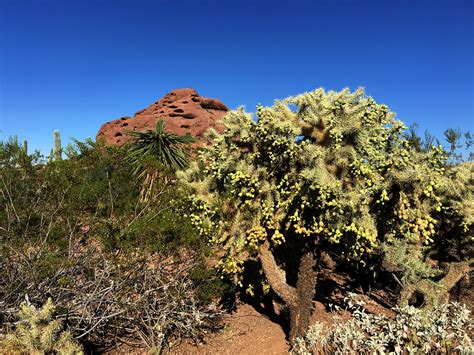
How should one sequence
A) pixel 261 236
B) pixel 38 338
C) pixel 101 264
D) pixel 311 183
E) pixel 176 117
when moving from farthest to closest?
pixel 176 117 < pixel 101 264 < pixel 261 236 < pixel 311 183 < pixel 38 338

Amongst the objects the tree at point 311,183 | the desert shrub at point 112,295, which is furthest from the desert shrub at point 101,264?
the tree at point 311,183

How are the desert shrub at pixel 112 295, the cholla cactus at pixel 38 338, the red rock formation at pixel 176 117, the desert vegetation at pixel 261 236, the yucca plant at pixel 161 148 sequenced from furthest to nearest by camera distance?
the red rock formation at pixel 176 117 → the yucca plant at pixel 161 148 → the desert shrub at pixel 112 295 → the desert vegetation at pixel 261 236 → the cholla cactus at pixel 38 338

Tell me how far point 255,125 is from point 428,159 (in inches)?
97.0

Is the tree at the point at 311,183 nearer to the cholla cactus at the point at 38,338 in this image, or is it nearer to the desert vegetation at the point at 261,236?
the desert vegetation at the point at 261,236

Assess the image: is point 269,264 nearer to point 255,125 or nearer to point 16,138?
point 255,125

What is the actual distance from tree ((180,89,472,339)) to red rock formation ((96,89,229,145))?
15246 millimetres

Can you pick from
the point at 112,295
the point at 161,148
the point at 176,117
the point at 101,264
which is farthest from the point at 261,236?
the point at 176,117

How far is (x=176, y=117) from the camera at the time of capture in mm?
22797

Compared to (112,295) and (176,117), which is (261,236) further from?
(176,117)

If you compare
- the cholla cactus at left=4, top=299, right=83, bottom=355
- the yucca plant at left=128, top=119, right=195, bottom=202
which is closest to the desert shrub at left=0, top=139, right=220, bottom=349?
the cholla cactus at left=4, top=299, right=83, bottom=355

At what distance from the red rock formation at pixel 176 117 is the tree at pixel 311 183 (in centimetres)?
1525

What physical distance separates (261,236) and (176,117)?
19251 millimetres

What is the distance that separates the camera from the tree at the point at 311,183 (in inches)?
168

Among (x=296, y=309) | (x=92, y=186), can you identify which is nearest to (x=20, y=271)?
(x=92, y=186)
